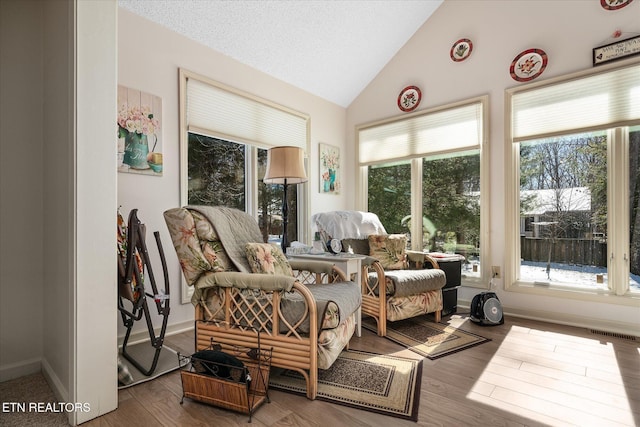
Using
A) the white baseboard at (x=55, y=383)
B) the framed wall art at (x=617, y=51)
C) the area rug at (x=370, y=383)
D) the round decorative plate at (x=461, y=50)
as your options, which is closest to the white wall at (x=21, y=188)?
the white baseboard at (x=55, y=383)

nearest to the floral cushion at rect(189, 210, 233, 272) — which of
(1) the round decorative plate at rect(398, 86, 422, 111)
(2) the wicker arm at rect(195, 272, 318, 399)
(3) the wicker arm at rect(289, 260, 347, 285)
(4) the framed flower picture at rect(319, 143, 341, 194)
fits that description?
(2) the wicker arm at rect(195, 272, 318, 399)

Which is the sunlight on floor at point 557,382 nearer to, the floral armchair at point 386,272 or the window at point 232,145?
the floral armchair at point 386,272

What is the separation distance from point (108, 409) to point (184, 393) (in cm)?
34

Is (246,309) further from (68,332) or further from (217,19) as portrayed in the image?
(217,19)

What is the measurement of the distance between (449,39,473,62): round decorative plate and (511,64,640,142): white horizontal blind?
2.26 ft

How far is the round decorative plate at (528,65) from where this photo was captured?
3.14 metres

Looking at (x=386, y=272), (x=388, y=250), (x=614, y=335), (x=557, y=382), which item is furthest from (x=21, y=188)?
(x=614, y=335)

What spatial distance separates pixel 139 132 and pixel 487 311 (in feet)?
10.5

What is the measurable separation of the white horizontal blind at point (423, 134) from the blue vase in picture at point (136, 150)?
2.68m

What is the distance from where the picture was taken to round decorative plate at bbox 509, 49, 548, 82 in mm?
3139

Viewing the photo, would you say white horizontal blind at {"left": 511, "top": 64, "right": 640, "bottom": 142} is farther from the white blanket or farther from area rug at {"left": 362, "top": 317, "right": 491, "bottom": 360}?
area rug at {"left": 362, "top": 317, "right": 491, "bottom": 360}

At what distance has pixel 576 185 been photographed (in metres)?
3.08

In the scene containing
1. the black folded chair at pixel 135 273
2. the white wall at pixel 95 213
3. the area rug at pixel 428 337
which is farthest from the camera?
the area rug at pixel 428 337

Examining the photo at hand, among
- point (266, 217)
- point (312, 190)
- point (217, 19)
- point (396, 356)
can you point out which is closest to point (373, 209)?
point (312, 190)
